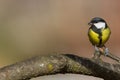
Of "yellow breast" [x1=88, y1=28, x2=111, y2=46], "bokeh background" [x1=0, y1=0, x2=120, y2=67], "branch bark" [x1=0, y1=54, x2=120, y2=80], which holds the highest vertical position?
"yellow breast" [x1=88, y1=28, x2=111, y2=46]

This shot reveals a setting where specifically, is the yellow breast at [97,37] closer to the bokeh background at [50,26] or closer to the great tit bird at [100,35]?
the great tit bird at [100,35]

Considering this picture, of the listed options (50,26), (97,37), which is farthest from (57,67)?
(50,26)

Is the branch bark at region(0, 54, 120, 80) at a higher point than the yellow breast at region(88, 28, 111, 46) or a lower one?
lower

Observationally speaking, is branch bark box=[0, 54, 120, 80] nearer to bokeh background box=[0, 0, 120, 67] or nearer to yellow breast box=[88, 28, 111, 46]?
yellow breast box=[88, 28, 111, 46]

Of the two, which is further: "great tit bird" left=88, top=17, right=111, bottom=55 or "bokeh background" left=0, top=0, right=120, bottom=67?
"bokeh background" left=0, top=0, right=120, bottom=67

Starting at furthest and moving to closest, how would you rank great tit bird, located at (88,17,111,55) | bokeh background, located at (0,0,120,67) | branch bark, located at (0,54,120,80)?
bokeh background, located at (0,0,120,67) → great tit bird, located at (88,17,111,55) → branch bark, located at (0,54,120,80)

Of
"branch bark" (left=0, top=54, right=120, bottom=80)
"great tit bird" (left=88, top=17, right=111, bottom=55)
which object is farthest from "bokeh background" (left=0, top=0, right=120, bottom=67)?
"branch bark" (left=0, top=54, right=120, bottom=80)

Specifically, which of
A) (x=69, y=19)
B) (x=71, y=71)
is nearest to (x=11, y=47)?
(x=69, y=19)

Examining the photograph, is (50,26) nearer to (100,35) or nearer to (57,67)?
(100,35)
